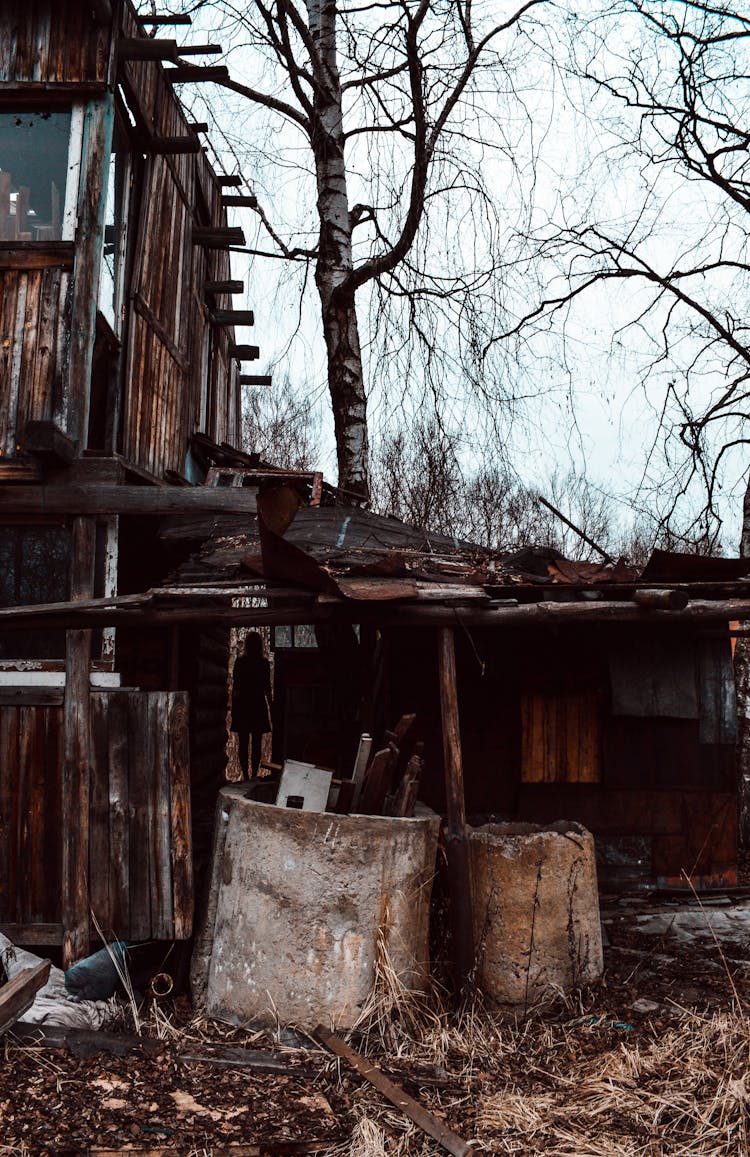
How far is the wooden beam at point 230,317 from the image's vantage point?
475 inches

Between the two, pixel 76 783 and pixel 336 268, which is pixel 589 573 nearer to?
pixel 76 783

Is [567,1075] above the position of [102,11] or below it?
below

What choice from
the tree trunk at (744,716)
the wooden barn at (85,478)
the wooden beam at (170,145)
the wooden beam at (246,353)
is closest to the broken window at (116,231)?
the wooden barn at (85,478)

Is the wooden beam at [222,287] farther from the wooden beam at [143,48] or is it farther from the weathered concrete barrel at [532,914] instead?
the weathered concrete barrel at [532,914]

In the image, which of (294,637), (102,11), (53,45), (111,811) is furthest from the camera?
(294,637)

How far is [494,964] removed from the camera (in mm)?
5734

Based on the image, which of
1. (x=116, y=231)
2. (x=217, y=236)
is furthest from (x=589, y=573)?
(x=217, y=236)

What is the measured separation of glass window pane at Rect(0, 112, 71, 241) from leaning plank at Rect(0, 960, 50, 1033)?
5.10 meters

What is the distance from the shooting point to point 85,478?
6.35 m

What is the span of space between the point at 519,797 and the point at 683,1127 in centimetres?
424

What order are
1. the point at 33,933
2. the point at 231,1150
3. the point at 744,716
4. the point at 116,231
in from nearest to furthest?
the point at 231,1150 < the point at 33,933 < the point at 116,231 < the point at 744,716

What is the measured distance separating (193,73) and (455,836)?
25.3ft

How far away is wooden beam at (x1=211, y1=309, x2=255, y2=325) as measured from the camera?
12.1m

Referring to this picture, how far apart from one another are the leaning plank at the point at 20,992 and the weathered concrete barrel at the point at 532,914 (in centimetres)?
262
